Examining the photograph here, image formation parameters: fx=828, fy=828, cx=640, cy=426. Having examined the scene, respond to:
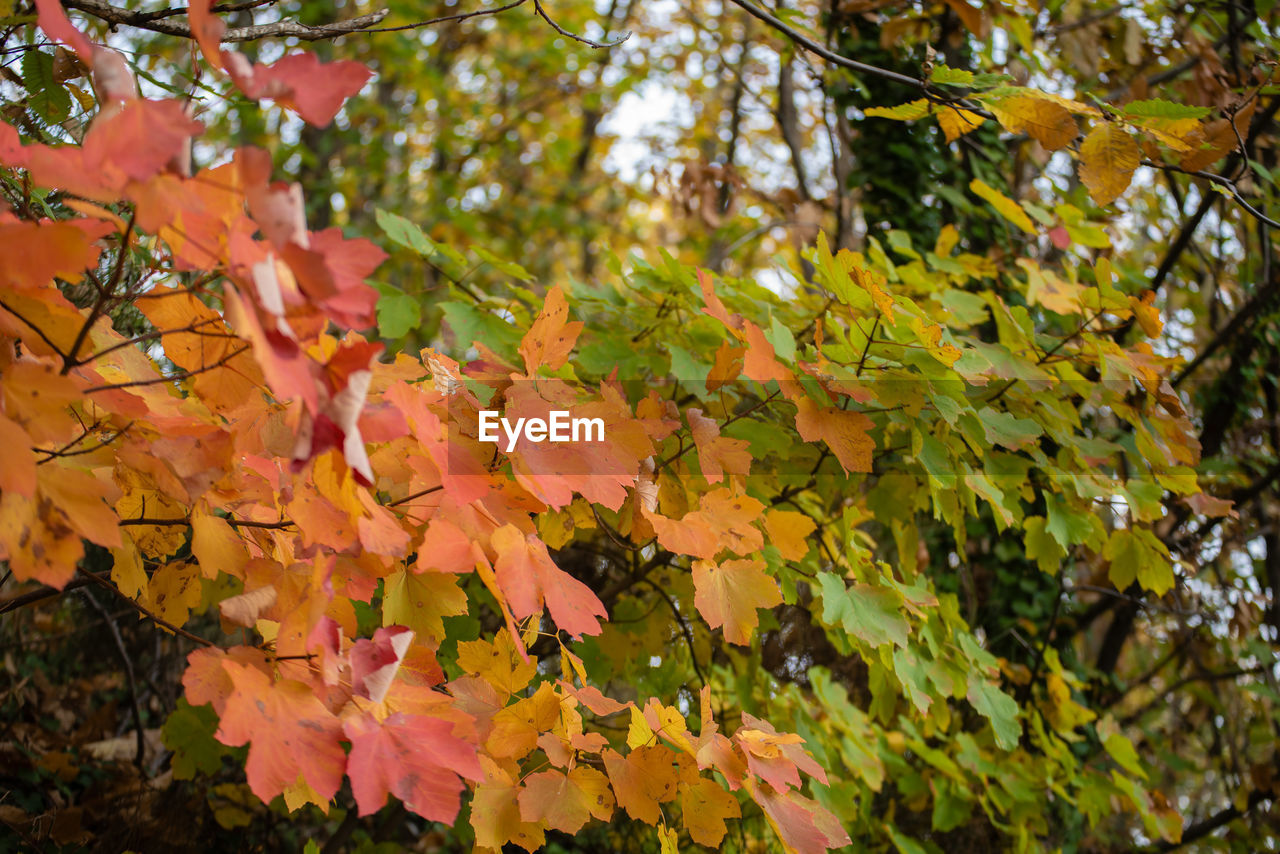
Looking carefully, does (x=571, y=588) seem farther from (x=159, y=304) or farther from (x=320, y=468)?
(x=159, y=304)

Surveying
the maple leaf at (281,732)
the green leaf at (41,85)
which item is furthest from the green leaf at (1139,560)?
the green leaf at (41,85)

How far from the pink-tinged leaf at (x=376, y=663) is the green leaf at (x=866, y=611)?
68cm

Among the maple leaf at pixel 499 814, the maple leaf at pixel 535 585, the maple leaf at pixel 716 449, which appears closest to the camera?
the maple leaf at pixel 535 585

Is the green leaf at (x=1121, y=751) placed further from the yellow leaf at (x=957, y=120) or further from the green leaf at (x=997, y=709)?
the yellow leaf at (x=957, y=120)

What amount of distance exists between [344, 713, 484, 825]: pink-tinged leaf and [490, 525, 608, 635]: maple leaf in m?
0.15

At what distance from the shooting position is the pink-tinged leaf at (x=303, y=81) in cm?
65

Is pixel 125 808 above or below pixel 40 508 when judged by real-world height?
below

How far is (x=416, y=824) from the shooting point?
100 inches

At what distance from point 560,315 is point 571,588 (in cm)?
35

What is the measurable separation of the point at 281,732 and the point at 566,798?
400mm

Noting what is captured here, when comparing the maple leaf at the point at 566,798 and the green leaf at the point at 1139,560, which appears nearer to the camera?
the maple leaf at the point at 566,798

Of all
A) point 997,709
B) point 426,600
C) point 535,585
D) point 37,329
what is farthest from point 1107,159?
point 37,329

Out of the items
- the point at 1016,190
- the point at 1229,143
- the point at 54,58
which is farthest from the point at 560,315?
the point at 1016,190

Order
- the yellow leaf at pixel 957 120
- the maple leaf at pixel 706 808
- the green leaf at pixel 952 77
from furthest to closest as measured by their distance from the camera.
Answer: the yellow leaf at pixel 957 120 → the green leaf at pixel 952 77 → the maple leaf at pixel 706 808
